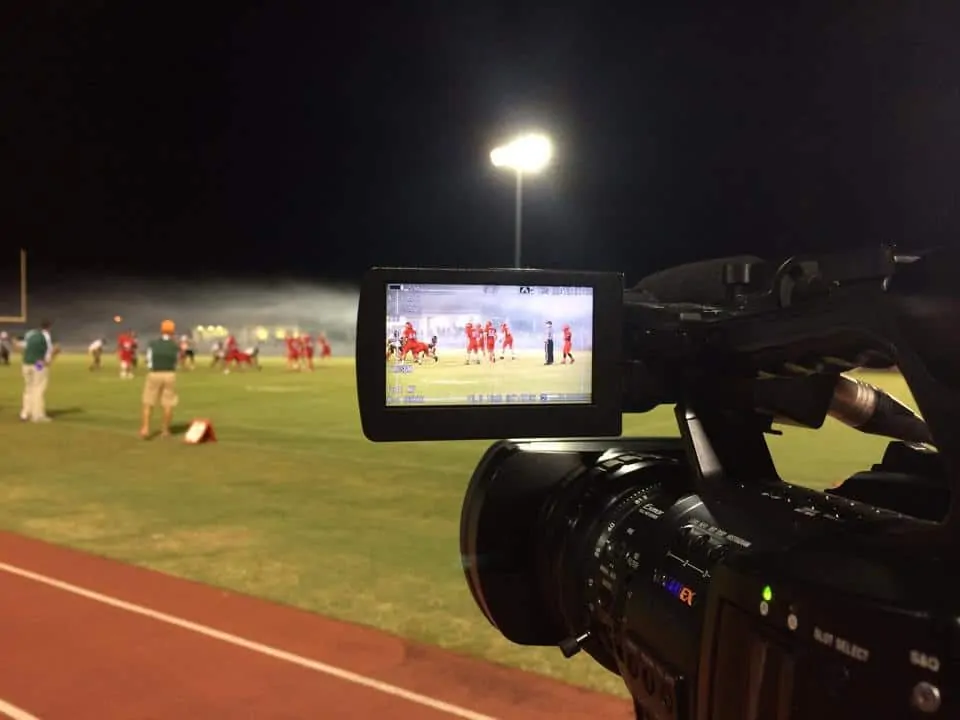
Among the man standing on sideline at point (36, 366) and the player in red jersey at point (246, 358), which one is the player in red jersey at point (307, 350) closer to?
the player in red jersey at point (246, 358)

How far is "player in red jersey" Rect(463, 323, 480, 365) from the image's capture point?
1554 mm

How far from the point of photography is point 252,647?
4070 millimetres

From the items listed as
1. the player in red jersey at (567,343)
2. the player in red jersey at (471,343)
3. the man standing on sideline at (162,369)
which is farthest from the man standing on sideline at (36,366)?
the player in red jersey at (567,343)

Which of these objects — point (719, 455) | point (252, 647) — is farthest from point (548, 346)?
point (252, 647)

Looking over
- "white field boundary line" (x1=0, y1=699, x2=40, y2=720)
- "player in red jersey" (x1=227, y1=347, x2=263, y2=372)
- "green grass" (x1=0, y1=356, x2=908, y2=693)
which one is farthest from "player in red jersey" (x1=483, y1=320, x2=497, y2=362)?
"player in red jersey" (x1=227, y1=347, x2=263, y2=372)

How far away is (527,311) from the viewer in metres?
Result: 1.53

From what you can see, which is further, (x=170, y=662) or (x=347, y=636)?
(x=347, y=636)

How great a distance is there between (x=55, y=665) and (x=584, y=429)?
10.7 feet

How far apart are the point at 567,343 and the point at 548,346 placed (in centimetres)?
3

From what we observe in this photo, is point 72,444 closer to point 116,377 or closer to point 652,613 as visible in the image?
point 652,613

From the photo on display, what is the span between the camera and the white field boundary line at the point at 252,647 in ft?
11.5

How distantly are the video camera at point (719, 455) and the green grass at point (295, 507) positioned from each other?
0.21m

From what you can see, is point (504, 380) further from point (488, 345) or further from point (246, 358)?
point (246, 358)

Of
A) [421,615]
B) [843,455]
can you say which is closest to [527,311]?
[421,615]
